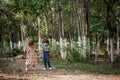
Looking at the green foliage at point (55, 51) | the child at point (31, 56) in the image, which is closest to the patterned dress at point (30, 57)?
the child at point (31, 56)

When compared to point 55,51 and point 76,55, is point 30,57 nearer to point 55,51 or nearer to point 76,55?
point 76,55

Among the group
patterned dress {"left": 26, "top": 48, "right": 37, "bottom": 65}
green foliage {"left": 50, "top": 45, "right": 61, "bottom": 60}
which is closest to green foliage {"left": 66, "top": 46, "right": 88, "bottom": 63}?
green foliage {"left": 50, "top": 45, "right": 61, "bottom": 60}

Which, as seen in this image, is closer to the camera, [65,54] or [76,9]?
[65,54]

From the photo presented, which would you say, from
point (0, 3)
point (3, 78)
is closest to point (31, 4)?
point (0, 3)

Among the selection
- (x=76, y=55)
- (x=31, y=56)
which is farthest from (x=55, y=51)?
(x=31, y=56)

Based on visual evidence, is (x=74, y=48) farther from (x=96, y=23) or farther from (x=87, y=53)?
(x=96, y=23)

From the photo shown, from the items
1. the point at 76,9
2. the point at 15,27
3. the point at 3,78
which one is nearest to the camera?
the point at 3,78

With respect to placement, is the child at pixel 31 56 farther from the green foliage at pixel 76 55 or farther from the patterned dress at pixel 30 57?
the green foliage at pixel 76 55

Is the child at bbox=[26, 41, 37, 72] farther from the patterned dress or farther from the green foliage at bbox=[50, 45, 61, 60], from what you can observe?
the green foliage at bbox=[50, 45, 61, 60]

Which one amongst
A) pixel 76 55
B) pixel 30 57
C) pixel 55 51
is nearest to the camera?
pixel 30 57

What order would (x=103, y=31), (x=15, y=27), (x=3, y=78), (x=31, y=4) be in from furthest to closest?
1. (x=15, y=27)
2. (x=103, y=31)
3. (x=31, y=4)
4. (x=3, y=78)

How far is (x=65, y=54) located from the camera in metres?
27.3

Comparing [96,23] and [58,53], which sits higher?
[96,23]

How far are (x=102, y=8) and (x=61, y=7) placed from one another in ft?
12.2
